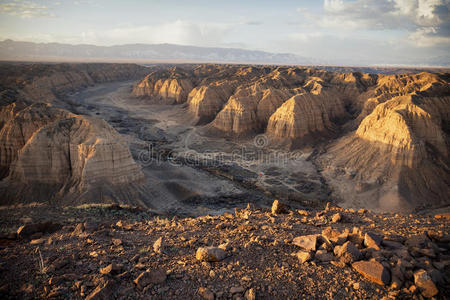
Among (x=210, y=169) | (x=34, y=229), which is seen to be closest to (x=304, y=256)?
(x=34, y=229)

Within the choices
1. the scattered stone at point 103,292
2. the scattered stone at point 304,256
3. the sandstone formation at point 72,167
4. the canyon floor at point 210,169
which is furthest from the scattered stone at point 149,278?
the sandstone formation at point 72,167

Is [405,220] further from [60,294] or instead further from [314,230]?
Result: [60,294]

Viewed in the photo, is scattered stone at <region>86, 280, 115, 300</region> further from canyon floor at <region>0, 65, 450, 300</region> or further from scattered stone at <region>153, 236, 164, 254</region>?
scattered stone at <region>153, 236, 164, 254</region>

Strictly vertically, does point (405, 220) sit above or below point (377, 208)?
above

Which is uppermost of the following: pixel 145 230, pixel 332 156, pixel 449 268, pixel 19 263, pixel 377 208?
pixel 449 268

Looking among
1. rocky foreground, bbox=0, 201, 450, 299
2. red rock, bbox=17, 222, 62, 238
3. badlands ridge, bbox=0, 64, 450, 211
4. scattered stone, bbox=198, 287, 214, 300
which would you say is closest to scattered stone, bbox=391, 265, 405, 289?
rocky foreground, bbox=0, 201, 450, 299

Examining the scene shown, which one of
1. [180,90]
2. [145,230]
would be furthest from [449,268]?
[180,90]

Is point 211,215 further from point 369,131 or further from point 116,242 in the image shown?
point 369,131
